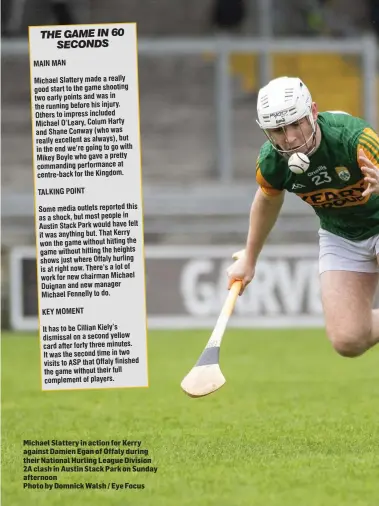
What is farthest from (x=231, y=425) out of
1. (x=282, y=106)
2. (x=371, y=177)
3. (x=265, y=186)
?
(x=282, y=106)

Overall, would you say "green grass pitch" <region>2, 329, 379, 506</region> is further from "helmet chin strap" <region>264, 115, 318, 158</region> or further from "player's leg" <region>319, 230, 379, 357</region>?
"helmet chin strap" <region>264, 115, 318, 158</region>

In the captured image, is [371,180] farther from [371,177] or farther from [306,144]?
[306,144]

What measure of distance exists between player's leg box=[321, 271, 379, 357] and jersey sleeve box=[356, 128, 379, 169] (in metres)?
0.83

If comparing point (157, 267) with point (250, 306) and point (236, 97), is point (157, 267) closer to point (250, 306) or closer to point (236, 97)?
point (250, 306)

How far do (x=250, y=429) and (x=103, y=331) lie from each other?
1.89 m

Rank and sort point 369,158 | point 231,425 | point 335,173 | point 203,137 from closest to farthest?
point 369,158, point 335,173, point 231,425, point 203,137

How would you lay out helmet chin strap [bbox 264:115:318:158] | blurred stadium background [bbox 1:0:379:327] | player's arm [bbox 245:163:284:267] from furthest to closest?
blurred stadium background [bbox 1:0:379:327]
player's arm [bbox 245:163:284:267]
helmet chin strap [bbox 264:115:318:158]

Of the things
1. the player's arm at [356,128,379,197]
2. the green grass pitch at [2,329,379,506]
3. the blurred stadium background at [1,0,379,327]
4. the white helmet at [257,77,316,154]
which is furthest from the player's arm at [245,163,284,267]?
the blurred stadium background at [1,0,379,327]

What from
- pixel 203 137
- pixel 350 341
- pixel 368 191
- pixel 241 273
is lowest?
pixel 350 341

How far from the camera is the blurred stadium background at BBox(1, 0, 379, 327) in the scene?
12.8m

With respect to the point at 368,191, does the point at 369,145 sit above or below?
above

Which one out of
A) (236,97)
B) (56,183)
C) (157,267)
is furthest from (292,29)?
(56,183)

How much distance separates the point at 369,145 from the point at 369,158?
0.24ft

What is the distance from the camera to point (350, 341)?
6.33 meters
